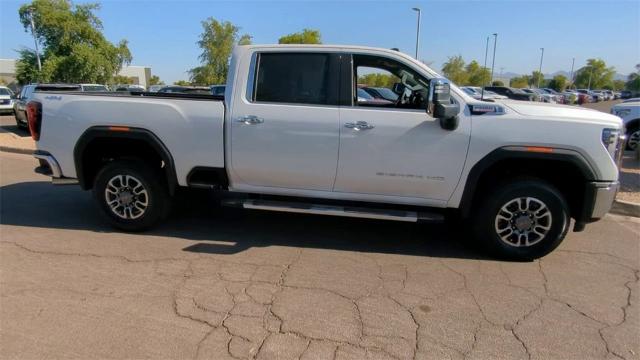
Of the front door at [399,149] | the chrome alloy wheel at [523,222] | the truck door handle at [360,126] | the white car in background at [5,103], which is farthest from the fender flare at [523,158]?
the white car in background at [5,103]

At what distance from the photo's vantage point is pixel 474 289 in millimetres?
3717

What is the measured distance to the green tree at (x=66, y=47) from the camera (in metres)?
33.9

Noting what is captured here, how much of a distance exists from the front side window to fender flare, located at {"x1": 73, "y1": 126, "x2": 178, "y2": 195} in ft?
6.83

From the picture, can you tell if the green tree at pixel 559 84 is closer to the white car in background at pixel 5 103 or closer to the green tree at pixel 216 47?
the green tree at pixel 216 47

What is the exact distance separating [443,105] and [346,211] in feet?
4.49

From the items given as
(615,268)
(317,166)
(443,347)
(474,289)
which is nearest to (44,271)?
(317,166)

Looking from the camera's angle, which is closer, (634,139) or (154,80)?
(634,139)

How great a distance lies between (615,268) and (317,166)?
3.15 meters

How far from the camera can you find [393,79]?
5.04m

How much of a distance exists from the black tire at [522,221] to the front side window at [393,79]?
1.19m

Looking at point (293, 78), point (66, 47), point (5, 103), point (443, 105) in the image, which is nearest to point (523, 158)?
point (443, 105)

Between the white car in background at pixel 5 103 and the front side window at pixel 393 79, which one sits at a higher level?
the front side window at pixel 393 79

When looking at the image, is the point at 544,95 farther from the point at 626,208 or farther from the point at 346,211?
the point at 346,211

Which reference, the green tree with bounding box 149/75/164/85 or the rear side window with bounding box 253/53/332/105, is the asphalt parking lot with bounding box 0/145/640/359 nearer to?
the rear side window with bounding box 253/53/332/105
